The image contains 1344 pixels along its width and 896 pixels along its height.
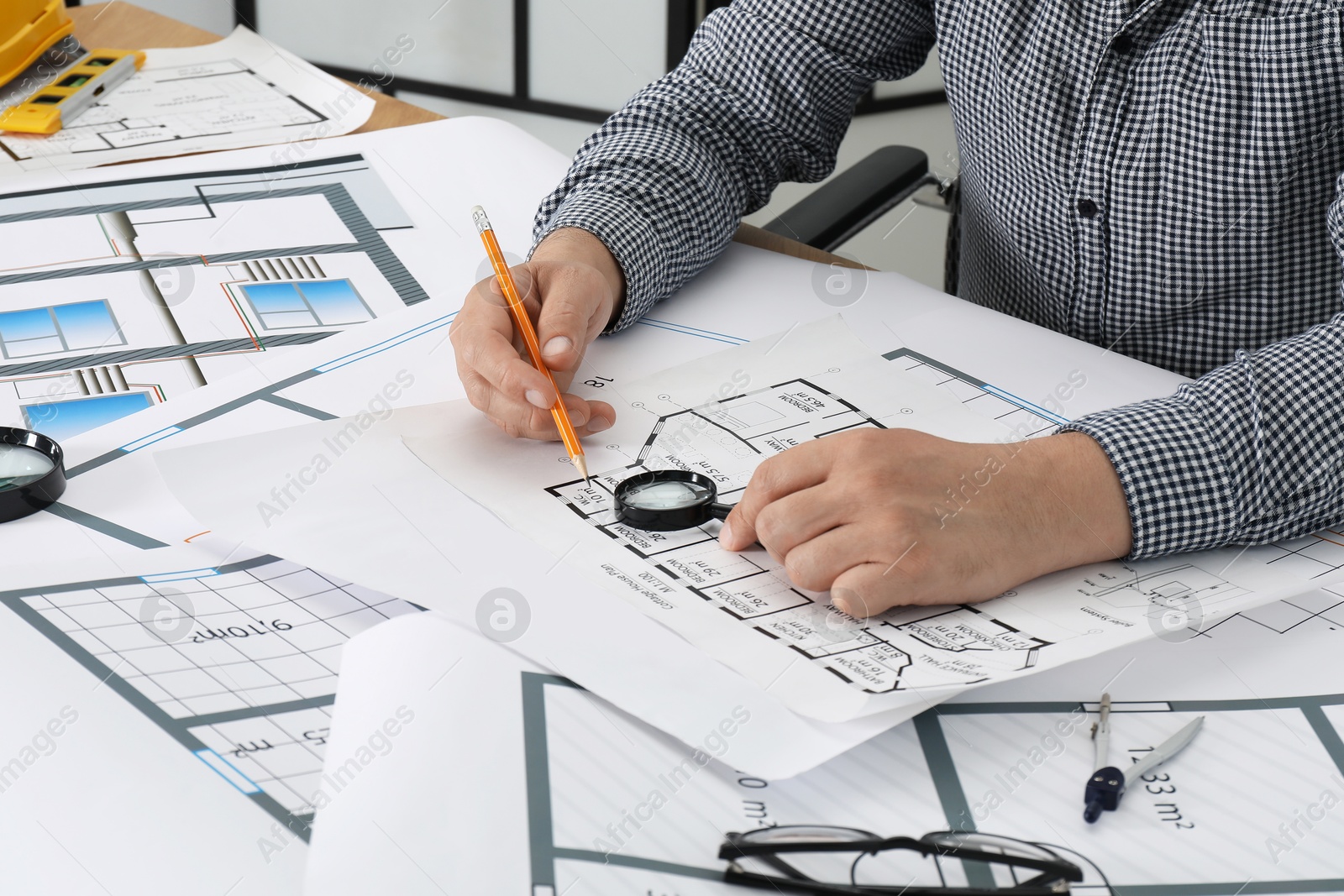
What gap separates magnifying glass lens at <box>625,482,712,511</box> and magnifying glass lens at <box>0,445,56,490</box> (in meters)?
0.40

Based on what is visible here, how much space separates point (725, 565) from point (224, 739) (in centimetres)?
31

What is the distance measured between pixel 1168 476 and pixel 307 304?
744 mm

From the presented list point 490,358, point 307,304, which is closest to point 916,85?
point 307,304

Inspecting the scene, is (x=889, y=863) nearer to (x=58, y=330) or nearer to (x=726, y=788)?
(x=726, y=788)

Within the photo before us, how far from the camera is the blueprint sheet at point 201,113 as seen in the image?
1.35 metres

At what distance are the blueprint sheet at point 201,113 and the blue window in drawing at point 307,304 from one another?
0.32m

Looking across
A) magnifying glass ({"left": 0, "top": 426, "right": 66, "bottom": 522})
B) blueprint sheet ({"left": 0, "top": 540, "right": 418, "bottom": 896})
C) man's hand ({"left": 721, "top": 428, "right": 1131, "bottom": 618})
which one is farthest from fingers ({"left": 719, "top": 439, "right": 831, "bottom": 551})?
magnifying glass ({"left": 0, "top": 426, "right": 66, "bottom": 522})

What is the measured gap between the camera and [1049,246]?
114 cm

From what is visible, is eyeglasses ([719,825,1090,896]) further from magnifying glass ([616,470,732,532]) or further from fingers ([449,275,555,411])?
fingers ([449,275,555,411])

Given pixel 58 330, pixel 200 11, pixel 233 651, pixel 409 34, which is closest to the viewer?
pixel 233 651

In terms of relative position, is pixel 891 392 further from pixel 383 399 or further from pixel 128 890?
pixel 128 890

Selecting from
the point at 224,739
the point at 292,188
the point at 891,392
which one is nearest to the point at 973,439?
the point at 891,392

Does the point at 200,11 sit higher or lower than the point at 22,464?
lower

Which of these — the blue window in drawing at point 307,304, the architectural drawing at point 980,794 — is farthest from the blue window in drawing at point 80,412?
the architectural drawing at point 980,794
